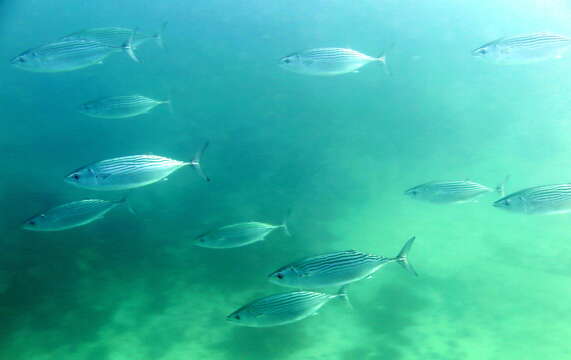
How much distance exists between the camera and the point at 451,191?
3846 mm

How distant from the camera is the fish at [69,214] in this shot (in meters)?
3.38

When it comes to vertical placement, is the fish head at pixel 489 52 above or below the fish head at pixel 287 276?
above

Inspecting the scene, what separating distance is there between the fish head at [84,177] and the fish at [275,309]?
1.46 metres

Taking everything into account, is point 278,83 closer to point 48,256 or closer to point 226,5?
point 226,5

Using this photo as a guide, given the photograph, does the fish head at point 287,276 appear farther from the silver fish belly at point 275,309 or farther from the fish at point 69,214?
the fish at point 69,214

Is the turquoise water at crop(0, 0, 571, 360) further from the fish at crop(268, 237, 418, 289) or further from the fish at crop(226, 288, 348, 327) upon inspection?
the fish at crop(268, 237, 418, 289)

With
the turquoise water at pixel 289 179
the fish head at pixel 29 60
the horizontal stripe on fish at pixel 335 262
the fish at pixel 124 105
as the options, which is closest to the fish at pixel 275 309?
the horizontal stripe on fish at pixel 335 262

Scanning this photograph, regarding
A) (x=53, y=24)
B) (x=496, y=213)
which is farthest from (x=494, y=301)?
(x=53, y=24)

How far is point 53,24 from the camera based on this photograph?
13.1m

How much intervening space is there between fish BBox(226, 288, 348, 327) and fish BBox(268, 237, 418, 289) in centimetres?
10


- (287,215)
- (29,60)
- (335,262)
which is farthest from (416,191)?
(29,60)

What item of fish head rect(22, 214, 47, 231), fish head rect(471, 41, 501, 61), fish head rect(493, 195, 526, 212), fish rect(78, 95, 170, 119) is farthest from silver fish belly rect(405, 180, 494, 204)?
fish head rect(22, 214, 47, 231)

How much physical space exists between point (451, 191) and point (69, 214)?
361 cm

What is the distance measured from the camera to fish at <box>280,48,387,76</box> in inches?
152
